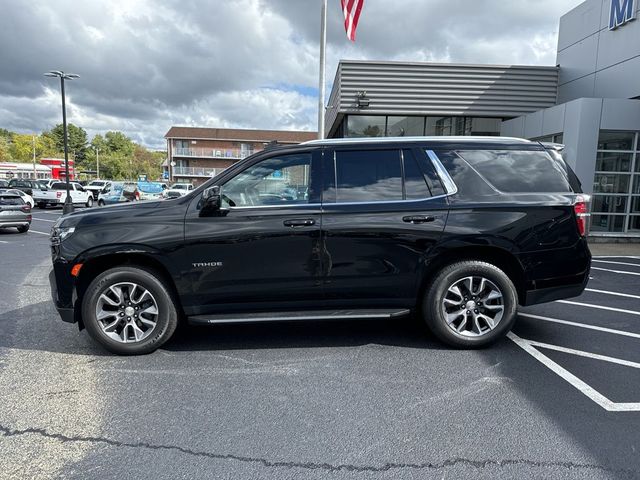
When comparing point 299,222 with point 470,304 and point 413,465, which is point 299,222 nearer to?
point 470,304

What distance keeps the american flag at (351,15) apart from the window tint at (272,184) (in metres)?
8.03

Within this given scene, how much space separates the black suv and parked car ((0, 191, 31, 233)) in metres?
12.0

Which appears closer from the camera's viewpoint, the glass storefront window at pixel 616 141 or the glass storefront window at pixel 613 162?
the glass storefront window at pixel 616 141

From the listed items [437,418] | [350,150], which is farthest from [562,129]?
[437,418]

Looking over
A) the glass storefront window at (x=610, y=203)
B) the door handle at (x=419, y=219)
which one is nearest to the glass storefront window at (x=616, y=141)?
the glass storefront window at (x=610, y=203)

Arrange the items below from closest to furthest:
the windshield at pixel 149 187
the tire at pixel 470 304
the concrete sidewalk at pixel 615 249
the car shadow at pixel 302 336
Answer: the tire at pixel 470 304
the car shadow at pixel 302 336
the concrete sidewalk at pixel 615 249
the windshield at pixel 149 187

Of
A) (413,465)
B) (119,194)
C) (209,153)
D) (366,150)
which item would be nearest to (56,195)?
(119,194)

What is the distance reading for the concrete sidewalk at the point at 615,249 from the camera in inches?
405

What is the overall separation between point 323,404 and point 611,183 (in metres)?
11.7

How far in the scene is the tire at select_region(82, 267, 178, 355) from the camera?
4.03 meters

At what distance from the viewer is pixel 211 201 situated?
3.97 metres

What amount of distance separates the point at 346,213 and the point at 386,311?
39.6 inches

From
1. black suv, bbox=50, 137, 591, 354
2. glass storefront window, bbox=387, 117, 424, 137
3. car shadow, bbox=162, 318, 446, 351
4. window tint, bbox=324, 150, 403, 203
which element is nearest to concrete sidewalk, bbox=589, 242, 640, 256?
glass storefront window, bbox=387, 117, 424, 137

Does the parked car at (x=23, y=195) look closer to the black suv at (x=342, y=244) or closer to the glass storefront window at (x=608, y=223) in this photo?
the black suv at (x=342, y=244)
